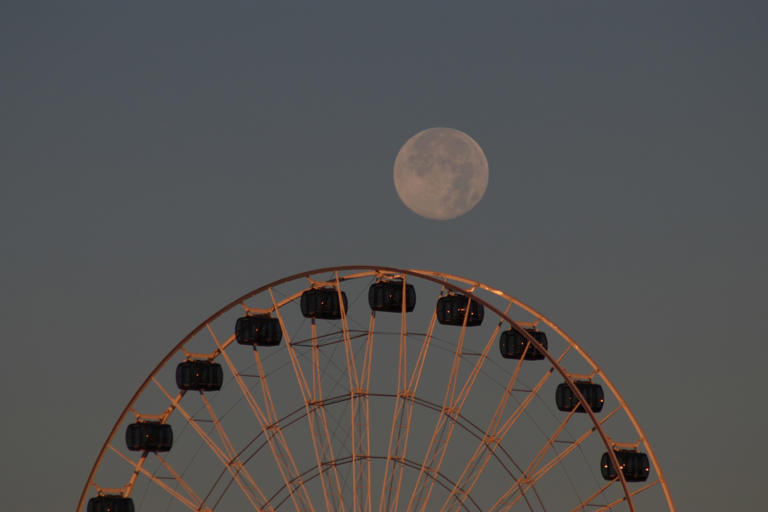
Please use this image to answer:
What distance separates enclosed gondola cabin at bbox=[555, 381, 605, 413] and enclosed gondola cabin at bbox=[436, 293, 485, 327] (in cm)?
314

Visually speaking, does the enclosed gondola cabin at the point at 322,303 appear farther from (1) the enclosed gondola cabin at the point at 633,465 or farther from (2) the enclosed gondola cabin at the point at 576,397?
(1) the enclosed gondola cabin at the point at 633,465

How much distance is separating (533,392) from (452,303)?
2.75 metres

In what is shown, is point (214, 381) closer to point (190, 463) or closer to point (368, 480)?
point (368, 480)

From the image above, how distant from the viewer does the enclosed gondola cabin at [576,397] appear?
33.1m

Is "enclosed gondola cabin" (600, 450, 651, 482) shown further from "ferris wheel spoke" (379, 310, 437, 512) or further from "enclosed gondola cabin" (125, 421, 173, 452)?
"enclosed gondola cabin" (125, 421, 173, 452)

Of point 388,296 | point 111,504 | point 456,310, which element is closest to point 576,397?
point 456,310

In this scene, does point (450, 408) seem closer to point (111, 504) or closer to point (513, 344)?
point (513, 344)

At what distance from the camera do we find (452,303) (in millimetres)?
31234

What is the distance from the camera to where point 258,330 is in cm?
3247

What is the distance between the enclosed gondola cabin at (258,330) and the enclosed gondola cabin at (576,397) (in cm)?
643

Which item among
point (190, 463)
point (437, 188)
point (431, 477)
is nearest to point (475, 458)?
point (431, 477)

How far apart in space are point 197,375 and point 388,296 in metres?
5.42

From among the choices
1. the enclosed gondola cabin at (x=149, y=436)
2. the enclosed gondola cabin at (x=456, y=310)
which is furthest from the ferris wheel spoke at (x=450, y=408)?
the enclosed gondola cabin at (x=149, y=436)

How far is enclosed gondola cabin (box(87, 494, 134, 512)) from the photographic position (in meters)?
32.3
